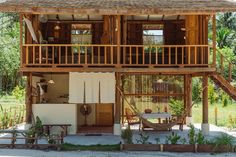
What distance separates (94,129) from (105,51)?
452 centimetres

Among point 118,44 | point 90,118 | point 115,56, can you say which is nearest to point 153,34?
point 115,56

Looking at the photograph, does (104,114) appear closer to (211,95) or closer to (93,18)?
(93,18)

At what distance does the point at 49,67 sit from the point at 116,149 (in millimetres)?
5189

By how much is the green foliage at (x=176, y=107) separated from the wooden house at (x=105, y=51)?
374 millimetres

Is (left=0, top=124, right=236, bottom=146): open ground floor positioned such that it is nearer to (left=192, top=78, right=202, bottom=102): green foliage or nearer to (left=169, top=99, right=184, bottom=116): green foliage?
(left=169, top=99, right=184, bottom=116): green foliage

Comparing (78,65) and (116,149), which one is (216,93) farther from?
(116,149)

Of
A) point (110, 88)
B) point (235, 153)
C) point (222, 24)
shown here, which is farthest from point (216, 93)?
point (235, 153)

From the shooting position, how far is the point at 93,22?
908 inches

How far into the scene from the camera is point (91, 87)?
20.2m

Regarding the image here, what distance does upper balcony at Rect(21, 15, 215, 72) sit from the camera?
19.5 m

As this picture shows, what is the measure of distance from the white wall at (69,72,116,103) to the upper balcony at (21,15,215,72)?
0.53 metres

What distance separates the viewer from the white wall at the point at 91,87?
20078 mm

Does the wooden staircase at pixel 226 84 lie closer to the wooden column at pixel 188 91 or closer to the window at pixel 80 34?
the wooden column at pixel 188 91

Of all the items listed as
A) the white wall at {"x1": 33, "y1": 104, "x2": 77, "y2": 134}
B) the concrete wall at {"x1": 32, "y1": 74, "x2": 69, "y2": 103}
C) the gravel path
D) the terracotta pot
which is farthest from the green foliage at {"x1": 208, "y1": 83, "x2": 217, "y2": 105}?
the gravel path
